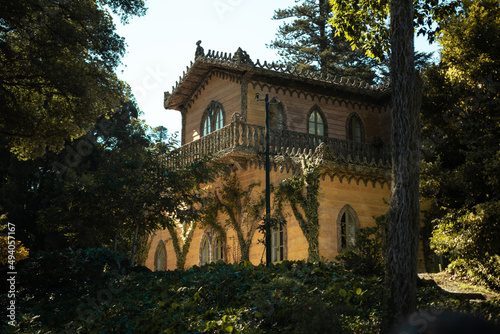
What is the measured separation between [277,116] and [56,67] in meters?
9.89

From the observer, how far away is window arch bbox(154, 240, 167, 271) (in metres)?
28.2

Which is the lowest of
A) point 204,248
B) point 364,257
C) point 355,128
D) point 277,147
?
point 364,257

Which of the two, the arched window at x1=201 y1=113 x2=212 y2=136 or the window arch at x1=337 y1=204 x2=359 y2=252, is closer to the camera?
the window arch at x1=337 y1=204 x2=359 y2=252

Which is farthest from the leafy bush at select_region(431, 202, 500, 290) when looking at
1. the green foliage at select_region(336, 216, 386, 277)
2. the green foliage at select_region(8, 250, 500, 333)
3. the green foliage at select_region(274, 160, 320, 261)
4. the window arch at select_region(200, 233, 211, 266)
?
the window arch at select_region(200, 233, 211, 266)

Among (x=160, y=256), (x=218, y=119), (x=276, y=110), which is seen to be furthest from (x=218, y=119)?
(x=160, y=256)

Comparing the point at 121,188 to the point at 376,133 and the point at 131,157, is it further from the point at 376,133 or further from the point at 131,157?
the point at 376,133

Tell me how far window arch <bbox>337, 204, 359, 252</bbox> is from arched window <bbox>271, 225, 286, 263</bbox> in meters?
2.11

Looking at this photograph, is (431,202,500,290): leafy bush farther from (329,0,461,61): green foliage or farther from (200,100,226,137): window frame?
(200,100,226,137): window frame

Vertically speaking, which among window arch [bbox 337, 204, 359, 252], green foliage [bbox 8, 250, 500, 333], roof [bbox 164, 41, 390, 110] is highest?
roof [bbox 164, 41, 390, 110]

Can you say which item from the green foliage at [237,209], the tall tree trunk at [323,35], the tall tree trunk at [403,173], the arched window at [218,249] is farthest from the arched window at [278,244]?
the tall tree trunk at [323,35]

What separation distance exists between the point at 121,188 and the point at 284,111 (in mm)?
8790

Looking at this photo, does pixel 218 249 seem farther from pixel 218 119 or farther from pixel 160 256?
pixel 218 119

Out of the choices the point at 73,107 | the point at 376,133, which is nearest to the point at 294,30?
the point at 376,133

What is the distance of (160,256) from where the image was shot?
1138 inches
